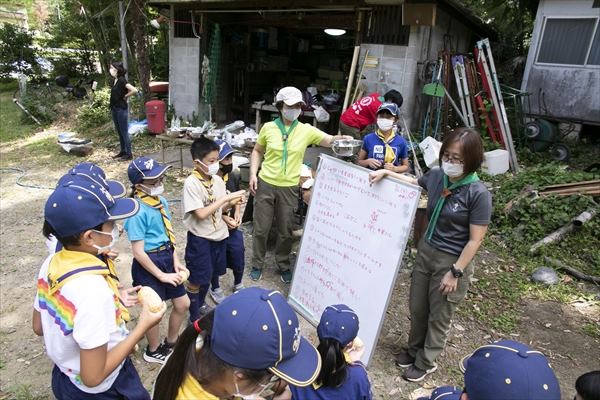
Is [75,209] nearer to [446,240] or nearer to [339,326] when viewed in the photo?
[339,326]

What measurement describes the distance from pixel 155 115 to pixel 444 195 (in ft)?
28.8

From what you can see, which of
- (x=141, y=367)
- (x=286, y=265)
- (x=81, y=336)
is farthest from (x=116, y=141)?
(x=81, y=336)

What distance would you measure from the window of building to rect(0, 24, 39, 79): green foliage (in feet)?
60.9

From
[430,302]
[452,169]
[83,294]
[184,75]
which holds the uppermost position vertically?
[184,75]

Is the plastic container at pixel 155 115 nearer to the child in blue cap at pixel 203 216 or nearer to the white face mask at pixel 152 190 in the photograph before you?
the child in blue cap at pixel 203 216

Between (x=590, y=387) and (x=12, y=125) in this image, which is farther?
(x=12, y=125)

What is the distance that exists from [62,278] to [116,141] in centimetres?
926

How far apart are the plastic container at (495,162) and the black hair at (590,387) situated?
252 inches

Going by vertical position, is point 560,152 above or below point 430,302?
above

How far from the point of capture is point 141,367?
306cm

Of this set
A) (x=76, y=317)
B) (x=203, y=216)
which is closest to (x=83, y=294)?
(x=76, y=317)

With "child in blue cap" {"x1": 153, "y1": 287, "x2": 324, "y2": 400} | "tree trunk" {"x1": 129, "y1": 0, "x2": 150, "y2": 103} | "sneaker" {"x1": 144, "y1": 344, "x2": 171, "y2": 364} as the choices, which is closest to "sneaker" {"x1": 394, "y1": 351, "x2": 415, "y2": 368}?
"sneaker" {"x1": 144, "y1": 344, "x2": 171, "y2": 364}

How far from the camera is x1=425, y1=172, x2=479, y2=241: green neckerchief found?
2.49 meters

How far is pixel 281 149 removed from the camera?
12.6 feet
